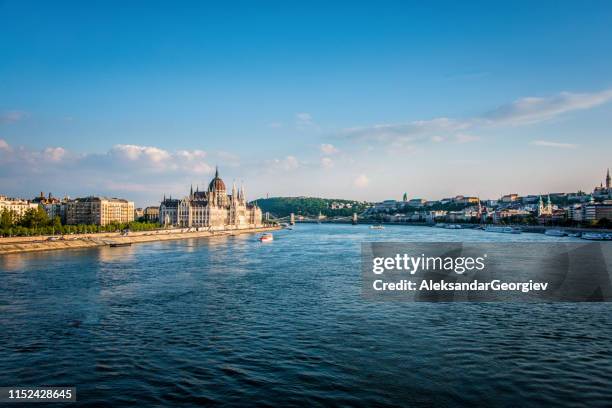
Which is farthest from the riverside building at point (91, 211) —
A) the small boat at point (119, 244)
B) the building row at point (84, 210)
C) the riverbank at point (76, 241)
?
the small boat at point (119, 244)

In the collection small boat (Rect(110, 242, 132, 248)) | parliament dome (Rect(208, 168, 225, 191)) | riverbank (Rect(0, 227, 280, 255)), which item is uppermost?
parliament dome (Rect(208, 168, 225, 191))

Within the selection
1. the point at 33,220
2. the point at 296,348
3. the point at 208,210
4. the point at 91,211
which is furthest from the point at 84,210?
the point at 296,348

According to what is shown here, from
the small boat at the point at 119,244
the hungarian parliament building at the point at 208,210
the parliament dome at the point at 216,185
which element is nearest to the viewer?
the small boat at the point at 119,244

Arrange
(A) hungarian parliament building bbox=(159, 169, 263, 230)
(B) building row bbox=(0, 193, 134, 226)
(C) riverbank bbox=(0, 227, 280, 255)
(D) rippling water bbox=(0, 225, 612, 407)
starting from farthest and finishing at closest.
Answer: (A) hungarian parliament building bbox=(159, 169, 263, 230)
(B) building row bbox=(0, 193, 134, 226)
(C) riverbank bbox=(0, 227, 280, 255)
(D) rippling water bbox=(0, 225, 612, 407)

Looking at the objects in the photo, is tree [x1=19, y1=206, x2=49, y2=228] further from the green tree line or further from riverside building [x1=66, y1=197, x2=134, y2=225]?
riverside building [x1=66, y1=197, x2=134, y2=225]

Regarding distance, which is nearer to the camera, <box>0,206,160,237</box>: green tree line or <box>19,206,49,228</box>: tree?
<box>0,206,160,237</box>: green tree line

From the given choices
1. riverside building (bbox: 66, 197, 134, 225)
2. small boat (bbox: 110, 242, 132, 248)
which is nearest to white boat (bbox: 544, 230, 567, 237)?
small boat (bbox: 110, 242, 132, 248)

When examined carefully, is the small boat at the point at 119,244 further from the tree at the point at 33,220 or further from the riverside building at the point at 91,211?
the riverside building at the point at 91,211
